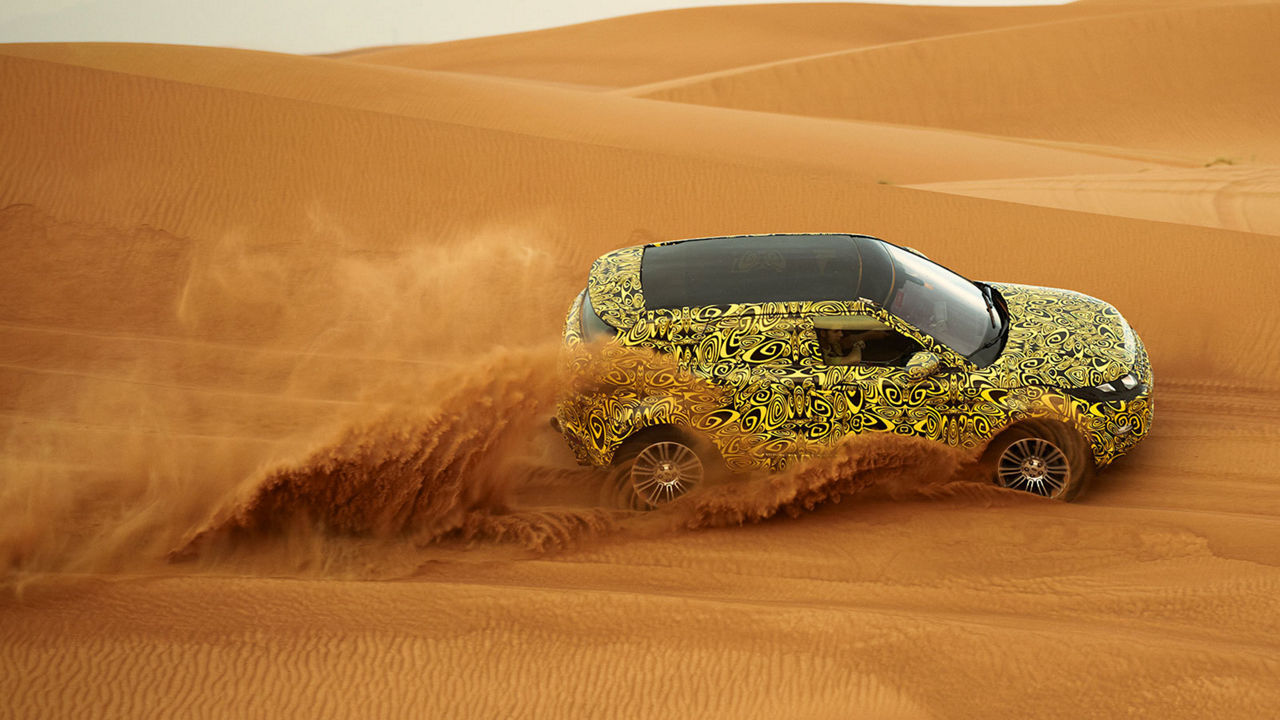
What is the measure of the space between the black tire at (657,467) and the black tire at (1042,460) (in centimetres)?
195

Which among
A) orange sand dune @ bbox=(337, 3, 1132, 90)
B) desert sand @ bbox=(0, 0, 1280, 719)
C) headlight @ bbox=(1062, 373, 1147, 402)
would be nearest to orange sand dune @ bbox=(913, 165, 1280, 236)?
desert sand @ bbox=(0, 0, 1280, 719)

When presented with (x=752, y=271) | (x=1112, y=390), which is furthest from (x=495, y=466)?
(x=1112, y=390)

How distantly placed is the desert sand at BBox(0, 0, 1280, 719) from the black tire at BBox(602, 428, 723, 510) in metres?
0.15

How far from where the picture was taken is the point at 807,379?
21.0ft

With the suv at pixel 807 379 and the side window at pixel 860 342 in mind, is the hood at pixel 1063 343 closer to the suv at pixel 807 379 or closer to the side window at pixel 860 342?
the suv at pixel 807 379

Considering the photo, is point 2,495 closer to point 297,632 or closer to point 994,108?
point 297,632

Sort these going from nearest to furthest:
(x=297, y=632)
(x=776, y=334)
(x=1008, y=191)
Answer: (x=297, y=632)
(x=776, y=334)
(x=1008, y=191)

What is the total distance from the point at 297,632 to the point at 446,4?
96075 millimetres

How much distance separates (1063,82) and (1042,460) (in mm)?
22699

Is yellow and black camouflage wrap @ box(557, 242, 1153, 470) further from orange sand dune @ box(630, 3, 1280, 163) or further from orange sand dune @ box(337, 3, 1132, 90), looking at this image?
orange sand dune @ box(337, 3, 1132, 90)

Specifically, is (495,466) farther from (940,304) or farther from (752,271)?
(940,304)

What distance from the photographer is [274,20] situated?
97.7 metres

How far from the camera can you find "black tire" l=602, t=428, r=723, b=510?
6.56 meters

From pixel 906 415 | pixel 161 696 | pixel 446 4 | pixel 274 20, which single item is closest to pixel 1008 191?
pixel 906 415
